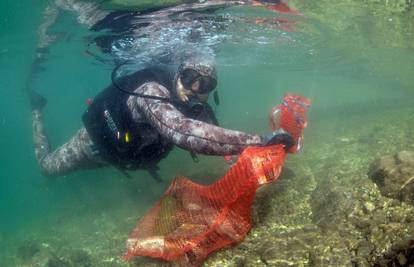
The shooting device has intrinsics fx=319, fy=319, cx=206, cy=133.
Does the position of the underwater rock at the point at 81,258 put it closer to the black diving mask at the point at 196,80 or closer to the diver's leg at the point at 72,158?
the diver's leg at the point at 72,158

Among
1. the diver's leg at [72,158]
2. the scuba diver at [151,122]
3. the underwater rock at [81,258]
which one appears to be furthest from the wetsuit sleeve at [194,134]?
the diver's leg at [72,158]

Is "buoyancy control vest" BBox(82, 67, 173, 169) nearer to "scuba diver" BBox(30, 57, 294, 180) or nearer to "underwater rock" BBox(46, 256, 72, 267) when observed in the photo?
"scuba diver" BBox(30, 57, 294, 180)

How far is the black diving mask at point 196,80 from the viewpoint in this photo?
712 cm

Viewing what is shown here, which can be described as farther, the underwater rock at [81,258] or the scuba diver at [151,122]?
the underwater rock at [81,258]

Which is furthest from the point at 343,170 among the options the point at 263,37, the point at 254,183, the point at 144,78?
the point at 263,37

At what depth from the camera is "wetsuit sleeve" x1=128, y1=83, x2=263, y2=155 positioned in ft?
14.7

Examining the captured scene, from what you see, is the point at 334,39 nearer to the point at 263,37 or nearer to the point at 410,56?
the point at 263,37

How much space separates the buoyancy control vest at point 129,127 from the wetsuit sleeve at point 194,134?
90 cm

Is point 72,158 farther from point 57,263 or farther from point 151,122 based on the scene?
point 151,122

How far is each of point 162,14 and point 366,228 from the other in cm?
1080

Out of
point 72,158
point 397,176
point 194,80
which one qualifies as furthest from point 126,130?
point 397,176

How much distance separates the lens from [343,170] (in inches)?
303

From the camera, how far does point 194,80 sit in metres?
7.13

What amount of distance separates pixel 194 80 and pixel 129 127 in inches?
70.0
